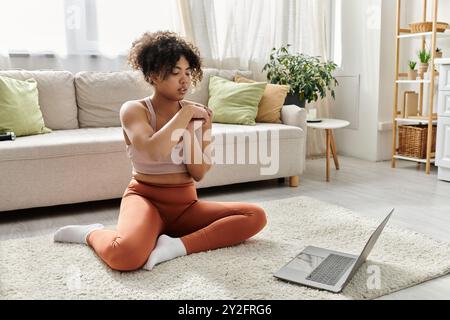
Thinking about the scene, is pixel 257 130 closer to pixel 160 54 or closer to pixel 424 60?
pixel 160 54

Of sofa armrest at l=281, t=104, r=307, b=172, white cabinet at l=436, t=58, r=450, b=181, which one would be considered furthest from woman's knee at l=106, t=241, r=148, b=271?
white cabinet at l=436, t=58, r=450, b=181

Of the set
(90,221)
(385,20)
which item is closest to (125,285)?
(90,221)

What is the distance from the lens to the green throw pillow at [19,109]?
2.46 m

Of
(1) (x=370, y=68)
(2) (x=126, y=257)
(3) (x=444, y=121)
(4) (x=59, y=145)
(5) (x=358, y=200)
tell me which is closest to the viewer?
(2) (x=126, y=257)

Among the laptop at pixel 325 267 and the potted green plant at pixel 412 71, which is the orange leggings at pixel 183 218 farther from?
the potted green plant at pixel 412 71

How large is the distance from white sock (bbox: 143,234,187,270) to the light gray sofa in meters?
0.71

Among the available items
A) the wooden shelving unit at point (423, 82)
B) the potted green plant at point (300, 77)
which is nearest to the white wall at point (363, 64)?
the wooden shelving unit at point (423, 82)

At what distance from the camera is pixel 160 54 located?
162 centimetres

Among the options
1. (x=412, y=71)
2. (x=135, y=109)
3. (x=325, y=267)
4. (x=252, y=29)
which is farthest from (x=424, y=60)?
(x=135, y=109)

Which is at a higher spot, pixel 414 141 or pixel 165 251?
pixel 414 141

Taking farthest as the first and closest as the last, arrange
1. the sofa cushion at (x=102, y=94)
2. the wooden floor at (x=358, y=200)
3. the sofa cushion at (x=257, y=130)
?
1. the sofa cushion at (x=102, y=94)
2. the sofa cushion at (x=257, y=130)
3. the wooden floor at (x=358, y=200)

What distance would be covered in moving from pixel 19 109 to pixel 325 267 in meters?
1.84

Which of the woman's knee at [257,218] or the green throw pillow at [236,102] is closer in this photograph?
the woman's knee at [257,218]
